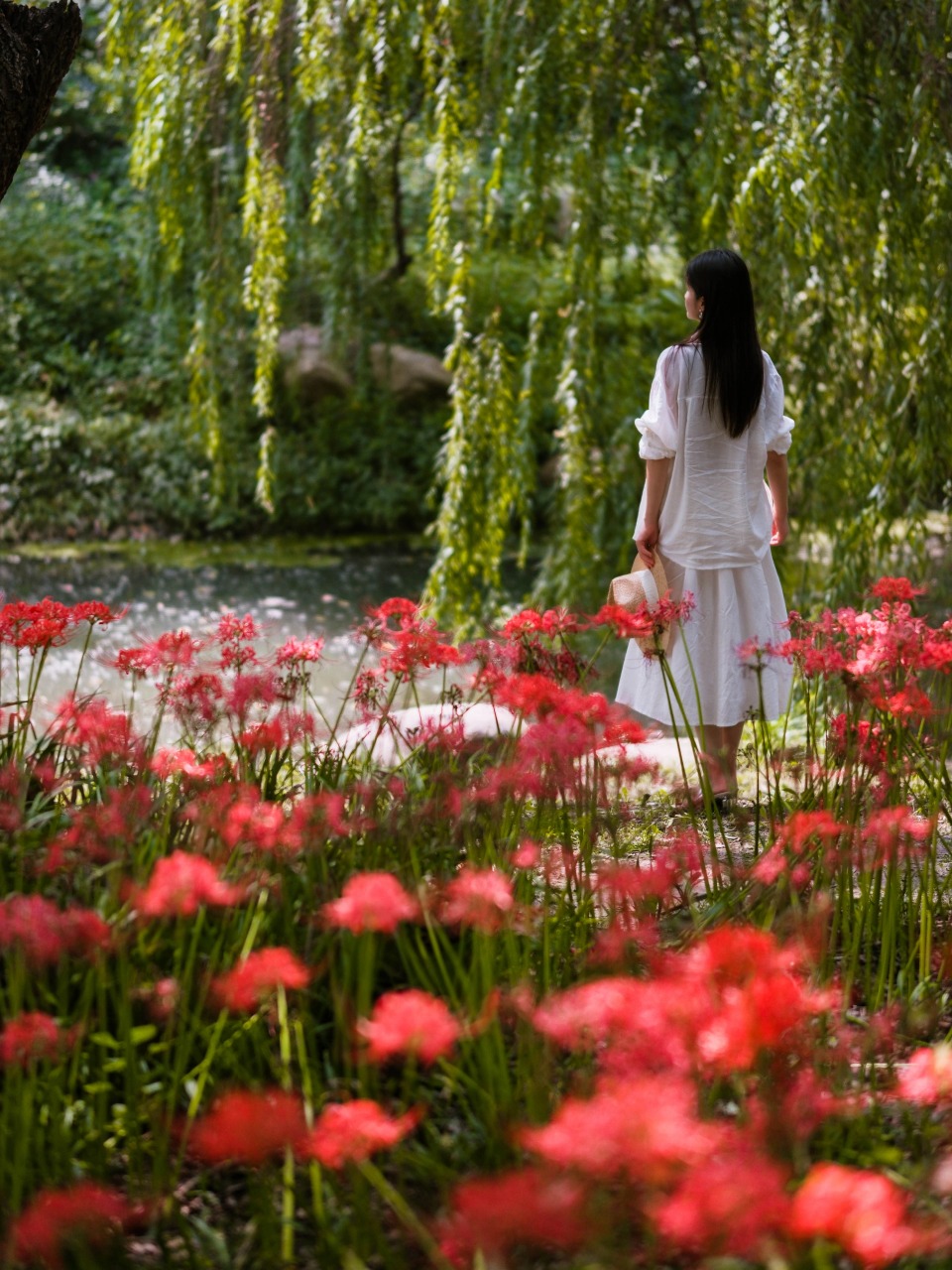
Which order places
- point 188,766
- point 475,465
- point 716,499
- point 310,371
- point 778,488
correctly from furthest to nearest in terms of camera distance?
point 310,371 < point 475,465 < point 778,488 < point 716,499 < point 188,766

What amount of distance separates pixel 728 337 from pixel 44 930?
2.40 m

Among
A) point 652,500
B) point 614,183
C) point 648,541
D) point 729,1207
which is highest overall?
point 614,183

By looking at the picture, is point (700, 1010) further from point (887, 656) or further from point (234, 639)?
point (234, 639)

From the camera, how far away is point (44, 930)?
4.17 ft

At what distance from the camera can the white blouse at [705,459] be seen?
10.7 feet

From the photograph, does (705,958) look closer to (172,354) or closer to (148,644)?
(148,644)

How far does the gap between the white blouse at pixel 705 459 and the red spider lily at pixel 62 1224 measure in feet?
7.84

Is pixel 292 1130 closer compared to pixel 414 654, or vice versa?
pixel 292 1130

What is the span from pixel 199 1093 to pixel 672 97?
4234 mm

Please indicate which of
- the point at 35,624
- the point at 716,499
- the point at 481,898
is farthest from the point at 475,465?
the point at 481,898

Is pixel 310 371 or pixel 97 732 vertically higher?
pixel 310 371

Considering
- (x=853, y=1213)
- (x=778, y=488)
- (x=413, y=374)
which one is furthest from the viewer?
(x=413, y=374)

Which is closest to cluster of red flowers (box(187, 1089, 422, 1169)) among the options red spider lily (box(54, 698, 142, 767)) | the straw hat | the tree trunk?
red spider lily (box(54, 698, 142, 767))

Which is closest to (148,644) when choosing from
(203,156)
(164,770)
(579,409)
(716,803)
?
(164,770)
